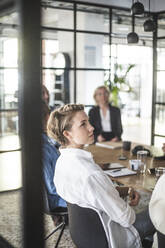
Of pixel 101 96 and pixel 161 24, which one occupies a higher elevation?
pixel 161 24

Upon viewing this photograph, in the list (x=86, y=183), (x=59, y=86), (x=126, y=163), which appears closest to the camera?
(x=86, y=183)

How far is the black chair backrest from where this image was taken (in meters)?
1.79

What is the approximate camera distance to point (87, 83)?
5.73m

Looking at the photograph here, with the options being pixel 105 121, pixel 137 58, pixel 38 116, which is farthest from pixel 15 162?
pixel 137 58

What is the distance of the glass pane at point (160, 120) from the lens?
6223mm

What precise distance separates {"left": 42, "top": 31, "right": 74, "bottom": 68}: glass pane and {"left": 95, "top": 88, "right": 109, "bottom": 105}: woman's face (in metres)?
1.07

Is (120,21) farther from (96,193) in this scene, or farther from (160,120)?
(96,193)

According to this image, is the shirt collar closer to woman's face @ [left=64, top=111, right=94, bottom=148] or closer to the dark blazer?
woman's face @ [left=64, top=111, right=94, bottom=148]

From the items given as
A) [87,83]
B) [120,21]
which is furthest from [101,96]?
[120,21]

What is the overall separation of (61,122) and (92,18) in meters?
4.00

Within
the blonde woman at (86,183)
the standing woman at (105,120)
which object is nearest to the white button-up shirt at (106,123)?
the standing woman at (105,120)

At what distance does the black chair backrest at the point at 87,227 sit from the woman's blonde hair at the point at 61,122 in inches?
16.2

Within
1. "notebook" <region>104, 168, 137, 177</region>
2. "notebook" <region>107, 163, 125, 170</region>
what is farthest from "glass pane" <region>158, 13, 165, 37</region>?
"notebook" <region>104, 168, 137, 177</region>

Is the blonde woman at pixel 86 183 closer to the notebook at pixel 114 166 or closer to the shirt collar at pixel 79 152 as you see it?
the shirt collar at pixel 79 152
